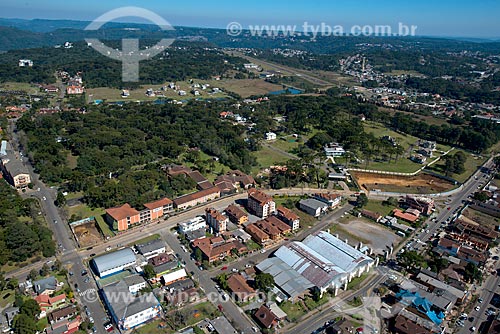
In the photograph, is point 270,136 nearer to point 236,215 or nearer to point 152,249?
point 236,215

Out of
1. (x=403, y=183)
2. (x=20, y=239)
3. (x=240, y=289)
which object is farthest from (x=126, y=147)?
(x=403, y=183)

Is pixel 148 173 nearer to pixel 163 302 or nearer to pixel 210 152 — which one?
pixel 210 152

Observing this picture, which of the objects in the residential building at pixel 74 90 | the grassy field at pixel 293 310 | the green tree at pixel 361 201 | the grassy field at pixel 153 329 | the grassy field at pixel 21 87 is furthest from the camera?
the grassy field at pixel 21 87

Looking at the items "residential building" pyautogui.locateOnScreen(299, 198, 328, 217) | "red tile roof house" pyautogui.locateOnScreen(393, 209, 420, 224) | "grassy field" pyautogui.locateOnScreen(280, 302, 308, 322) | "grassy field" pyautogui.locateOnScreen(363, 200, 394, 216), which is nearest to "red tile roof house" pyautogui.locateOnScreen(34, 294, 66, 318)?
"grassy field" pyautogui.locateOnScreen(280, 302, 308, 322)

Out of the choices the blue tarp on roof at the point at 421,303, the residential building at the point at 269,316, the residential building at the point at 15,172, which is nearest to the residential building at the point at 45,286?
the residential building at the point at 269,316

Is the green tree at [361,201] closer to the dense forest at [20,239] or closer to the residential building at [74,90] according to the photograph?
the dense forest at [20,239]

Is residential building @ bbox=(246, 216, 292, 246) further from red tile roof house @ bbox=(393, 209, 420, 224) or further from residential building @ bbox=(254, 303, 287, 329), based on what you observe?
red tile roof house @ bbox=(393, 209, 420, 224)
